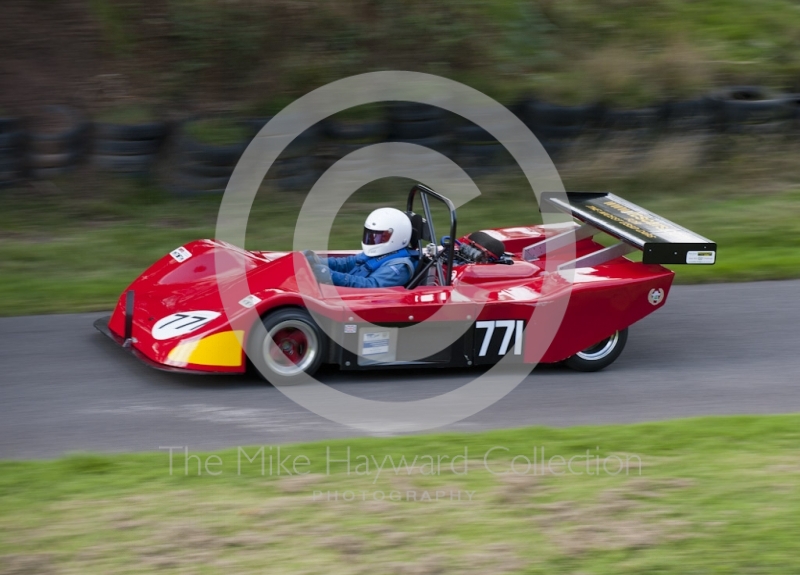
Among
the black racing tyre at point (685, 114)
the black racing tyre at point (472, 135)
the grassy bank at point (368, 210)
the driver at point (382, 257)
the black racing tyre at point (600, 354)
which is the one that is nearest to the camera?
the driver at point (382, 257)

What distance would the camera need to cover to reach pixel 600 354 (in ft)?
Result: 22.6

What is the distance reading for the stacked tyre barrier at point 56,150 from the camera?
10961 mm

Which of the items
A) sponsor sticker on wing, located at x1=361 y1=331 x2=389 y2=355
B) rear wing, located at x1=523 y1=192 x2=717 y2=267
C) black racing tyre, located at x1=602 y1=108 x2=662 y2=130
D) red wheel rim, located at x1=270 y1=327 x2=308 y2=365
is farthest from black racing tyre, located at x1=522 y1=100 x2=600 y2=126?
red wheel rim, located at x1=270 y1=327 x2=308 y2=365

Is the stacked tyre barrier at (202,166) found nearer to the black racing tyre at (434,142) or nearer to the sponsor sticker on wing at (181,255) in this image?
the black racing tyre at (434,142)

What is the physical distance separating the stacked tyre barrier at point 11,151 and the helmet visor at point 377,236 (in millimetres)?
5827

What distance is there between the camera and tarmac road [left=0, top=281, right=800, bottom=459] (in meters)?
5.61

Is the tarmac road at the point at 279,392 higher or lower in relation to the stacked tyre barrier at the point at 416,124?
lower

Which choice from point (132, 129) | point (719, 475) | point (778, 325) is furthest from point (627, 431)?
point (132, 129)

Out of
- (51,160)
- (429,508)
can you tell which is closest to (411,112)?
(51,160)

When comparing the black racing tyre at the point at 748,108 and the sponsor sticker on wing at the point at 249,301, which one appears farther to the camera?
the black racing tyre at the point at 748,108

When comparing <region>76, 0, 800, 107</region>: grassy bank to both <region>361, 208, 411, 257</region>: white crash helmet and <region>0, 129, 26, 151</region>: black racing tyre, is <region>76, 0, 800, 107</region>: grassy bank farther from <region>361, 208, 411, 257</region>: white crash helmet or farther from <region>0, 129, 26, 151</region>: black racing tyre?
A: <region>361, 208, 411, 257</region>: white crash helmet

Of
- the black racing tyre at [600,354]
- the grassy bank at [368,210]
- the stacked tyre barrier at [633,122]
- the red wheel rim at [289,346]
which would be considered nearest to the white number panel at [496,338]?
the black racing tyre at [600,354]

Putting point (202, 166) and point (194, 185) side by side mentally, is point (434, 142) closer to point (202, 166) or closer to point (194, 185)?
point (202, 166)

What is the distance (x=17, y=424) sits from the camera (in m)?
5.68
